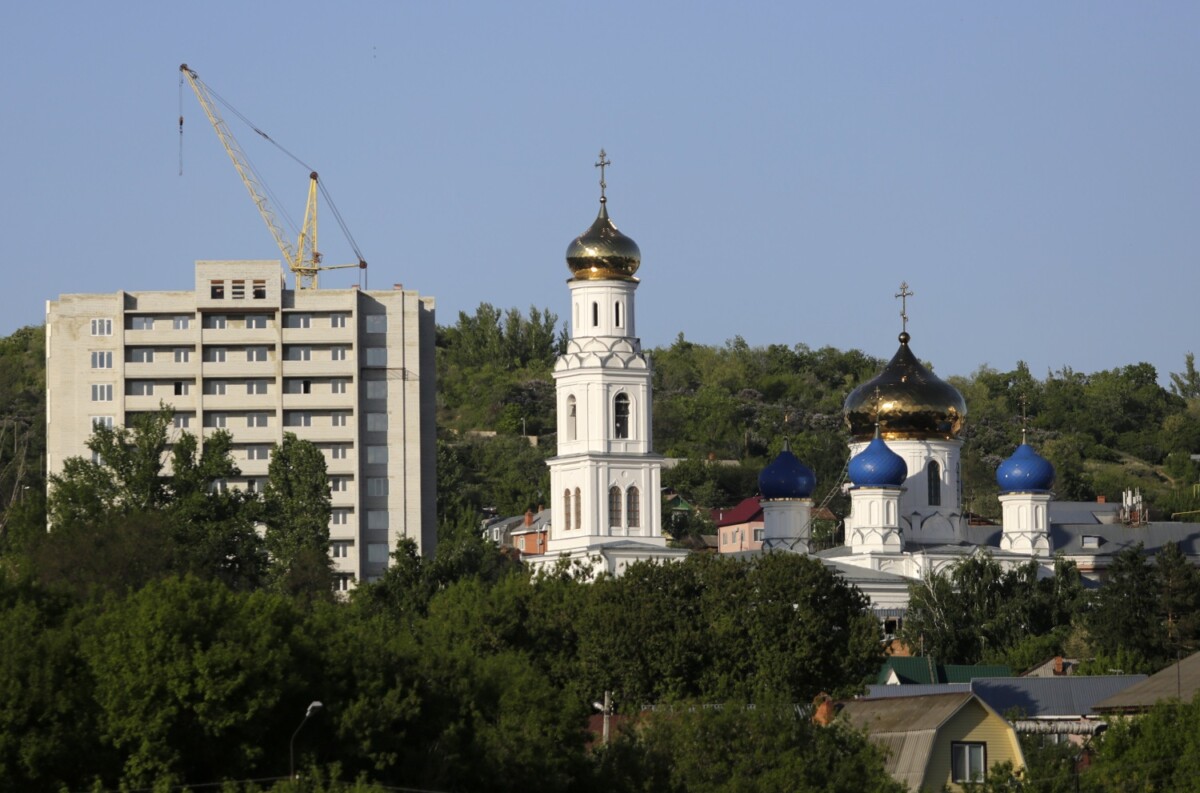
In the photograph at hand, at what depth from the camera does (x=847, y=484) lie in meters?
94.4

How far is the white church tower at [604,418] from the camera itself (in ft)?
277

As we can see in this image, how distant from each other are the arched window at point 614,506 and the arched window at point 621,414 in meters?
1.60

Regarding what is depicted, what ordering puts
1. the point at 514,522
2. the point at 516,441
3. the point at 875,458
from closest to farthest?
the point at 875,458
the point at 514,522
the point at 516,441

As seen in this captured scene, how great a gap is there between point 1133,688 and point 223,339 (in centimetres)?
6181

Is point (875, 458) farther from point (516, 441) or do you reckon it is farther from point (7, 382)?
point (7, 382)

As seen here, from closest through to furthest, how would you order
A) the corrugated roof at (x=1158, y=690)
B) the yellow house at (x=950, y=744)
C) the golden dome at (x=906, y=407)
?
1. the yellow house at (x=950, y=744)
2. the corrugated roof at (x=1158, y=690)
3. the golden dome at (x=906, y=407)

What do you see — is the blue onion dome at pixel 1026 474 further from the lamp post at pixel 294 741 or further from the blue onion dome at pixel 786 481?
the lamp post at pixel 294 741

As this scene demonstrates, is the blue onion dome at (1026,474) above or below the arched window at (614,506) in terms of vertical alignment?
above

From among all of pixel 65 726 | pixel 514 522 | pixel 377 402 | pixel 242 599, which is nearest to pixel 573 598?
pixel 242 599

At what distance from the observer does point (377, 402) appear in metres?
115

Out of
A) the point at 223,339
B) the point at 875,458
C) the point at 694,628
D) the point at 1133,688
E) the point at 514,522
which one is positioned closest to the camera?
the point at 1133,688

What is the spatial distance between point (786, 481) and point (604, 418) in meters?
9.08

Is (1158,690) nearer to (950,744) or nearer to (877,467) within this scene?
(950,744)

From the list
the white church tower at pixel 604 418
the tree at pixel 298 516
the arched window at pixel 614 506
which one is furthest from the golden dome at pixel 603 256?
the tree at pixel 298 516
